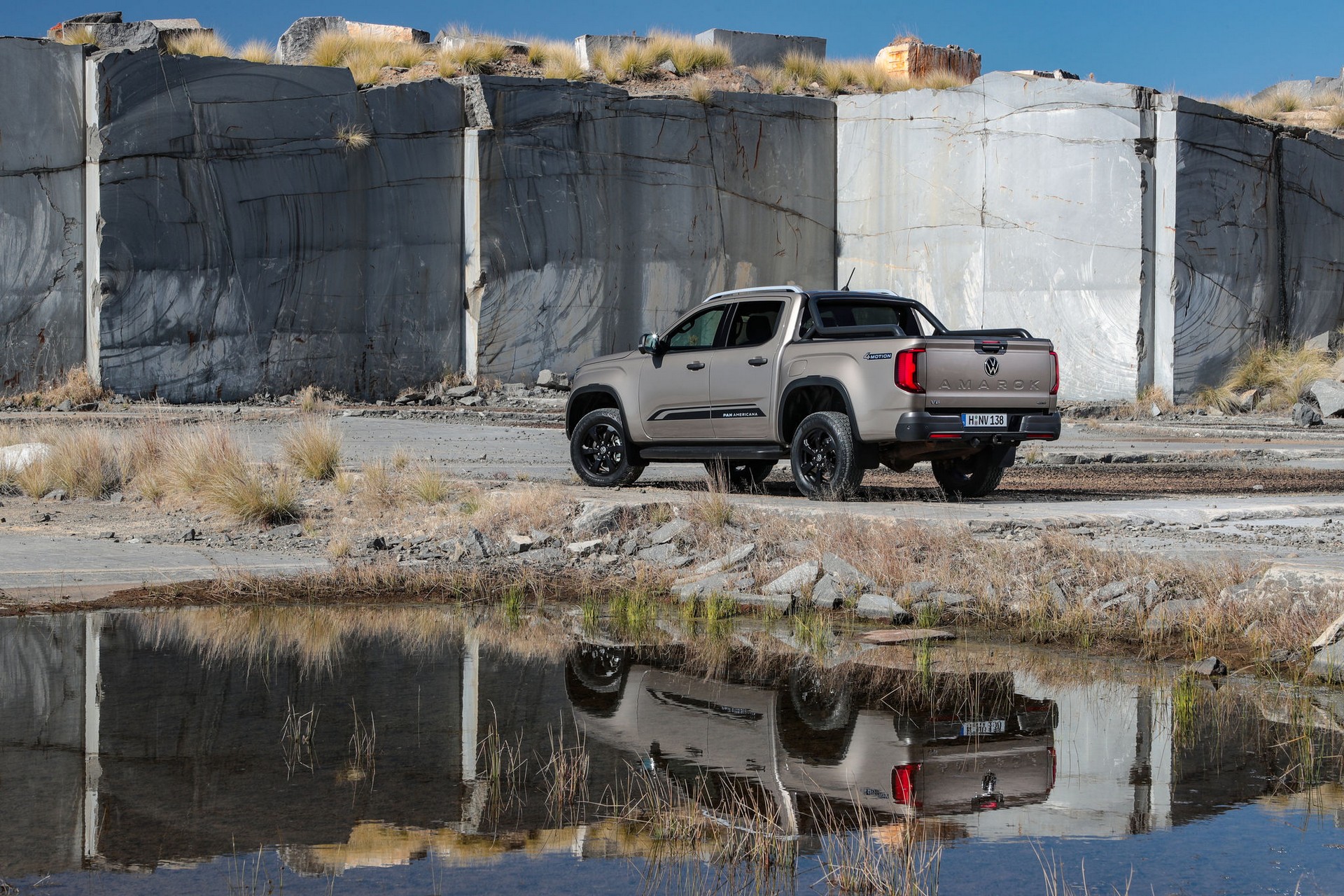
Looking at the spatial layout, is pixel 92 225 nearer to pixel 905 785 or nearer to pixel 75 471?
pixel 75 471

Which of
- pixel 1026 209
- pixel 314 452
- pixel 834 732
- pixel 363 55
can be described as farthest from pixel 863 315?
pixel 363 55

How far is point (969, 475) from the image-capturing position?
14047mm

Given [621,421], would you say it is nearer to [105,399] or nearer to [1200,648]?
[1200,648]

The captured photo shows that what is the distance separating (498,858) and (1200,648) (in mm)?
4772

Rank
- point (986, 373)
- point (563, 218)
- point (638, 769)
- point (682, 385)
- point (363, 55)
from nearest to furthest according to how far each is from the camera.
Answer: point (638, 769)
point (986, 373)
point (682, 385)
point (563, 218)
point (363, 55)

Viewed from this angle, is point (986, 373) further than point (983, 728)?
Yes

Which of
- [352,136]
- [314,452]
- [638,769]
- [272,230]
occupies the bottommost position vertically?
[638,769]

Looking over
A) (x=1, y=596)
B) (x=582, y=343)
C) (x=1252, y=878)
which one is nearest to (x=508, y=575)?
(x=1, y=596)

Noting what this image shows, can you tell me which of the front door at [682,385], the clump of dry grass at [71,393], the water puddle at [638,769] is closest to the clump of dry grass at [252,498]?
the front door at [682,385]

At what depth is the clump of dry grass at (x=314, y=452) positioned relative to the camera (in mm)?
14938

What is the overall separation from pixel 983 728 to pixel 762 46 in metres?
32.9

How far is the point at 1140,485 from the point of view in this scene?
15406 millimetres

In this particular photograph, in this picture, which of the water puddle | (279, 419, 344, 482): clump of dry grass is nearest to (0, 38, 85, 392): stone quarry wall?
(279, 419, 344, 482): clump of dry grass

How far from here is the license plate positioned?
244 inches
